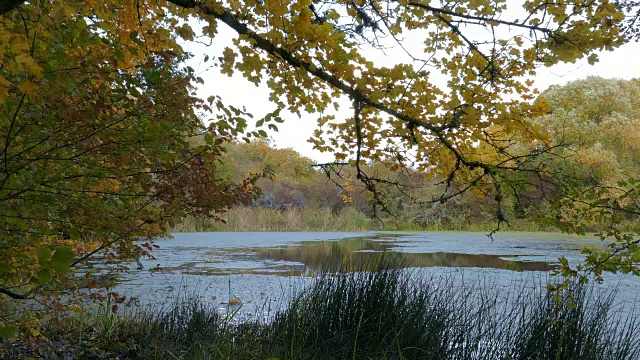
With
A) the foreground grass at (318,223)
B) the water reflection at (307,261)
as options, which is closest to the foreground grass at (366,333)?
the water reflection at (307,261)

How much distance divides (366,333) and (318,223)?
1646 cm

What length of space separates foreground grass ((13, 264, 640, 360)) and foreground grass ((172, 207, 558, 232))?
1405cm

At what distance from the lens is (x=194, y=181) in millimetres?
2277

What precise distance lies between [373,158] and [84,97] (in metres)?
1.74

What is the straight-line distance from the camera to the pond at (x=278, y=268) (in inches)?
199

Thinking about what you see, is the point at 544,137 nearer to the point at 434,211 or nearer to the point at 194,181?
the point at 194,181

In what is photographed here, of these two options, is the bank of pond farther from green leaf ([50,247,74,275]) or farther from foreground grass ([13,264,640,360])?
green leaf ([50,247,74,275])

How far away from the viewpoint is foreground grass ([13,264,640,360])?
302 cm

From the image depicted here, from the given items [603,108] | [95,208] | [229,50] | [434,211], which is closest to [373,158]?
[229,50]

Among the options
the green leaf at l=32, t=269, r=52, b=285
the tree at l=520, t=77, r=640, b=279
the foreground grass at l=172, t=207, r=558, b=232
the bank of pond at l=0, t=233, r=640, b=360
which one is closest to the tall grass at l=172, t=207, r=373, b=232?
the foreground grass at l=172, t=207, r=558, b=232

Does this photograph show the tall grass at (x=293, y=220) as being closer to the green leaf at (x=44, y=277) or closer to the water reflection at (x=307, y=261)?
the water reflection at (x=307, y=261)

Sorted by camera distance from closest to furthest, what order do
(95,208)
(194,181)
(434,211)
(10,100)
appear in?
(10,100), (95,208), (194,181), (434,211)

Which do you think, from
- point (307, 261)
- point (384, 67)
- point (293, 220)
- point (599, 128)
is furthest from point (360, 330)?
point (599, 128)

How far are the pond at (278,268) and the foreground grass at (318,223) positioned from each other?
17.2 ft
